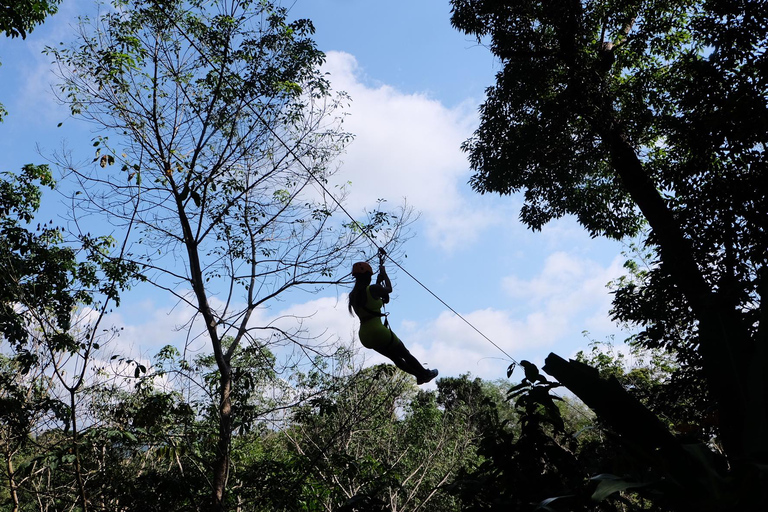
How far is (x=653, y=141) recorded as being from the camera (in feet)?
24.9

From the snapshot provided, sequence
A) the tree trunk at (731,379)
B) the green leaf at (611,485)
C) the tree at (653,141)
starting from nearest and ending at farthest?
the green leaf at (611,485)
the tree trunk at (731,379)
the tree at (653,141)

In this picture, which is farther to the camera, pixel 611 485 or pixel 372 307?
pixel 372 307

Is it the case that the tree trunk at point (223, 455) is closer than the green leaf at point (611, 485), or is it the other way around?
the green leaf at point (611, 485)

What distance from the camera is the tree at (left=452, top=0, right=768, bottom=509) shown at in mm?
4934

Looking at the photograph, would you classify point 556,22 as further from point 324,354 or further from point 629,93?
point 324,354

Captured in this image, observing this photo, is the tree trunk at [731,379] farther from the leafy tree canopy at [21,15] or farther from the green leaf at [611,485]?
the leafy tree canopy at [21,15]

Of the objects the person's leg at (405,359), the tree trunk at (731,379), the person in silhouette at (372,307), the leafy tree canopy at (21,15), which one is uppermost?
the leafy tree canopy at (21,15)

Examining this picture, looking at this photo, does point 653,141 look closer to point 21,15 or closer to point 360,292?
point 360,292

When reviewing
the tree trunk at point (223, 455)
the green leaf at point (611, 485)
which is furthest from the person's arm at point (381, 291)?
the green leaf at point (611, 485)

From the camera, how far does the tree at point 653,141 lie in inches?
194

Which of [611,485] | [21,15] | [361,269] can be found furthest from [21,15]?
[611,485]

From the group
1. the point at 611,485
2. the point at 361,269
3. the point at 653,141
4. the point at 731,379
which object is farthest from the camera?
the point at 653,141

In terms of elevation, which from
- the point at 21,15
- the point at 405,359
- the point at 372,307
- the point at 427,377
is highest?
the point at 21,15

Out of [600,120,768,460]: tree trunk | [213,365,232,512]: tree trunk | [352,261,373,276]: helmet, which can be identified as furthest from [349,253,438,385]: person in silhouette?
[600,120,768,460]: tree trunk
